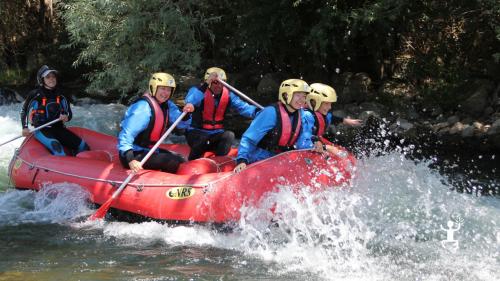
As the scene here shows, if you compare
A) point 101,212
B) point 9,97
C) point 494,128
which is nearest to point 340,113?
point 494,128

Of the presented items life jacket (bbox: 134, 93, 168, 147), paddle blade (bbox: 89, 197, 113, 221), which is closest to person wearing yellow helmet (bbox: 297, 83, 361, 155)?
life jacket (bbox: 134, 93, 168, 147)

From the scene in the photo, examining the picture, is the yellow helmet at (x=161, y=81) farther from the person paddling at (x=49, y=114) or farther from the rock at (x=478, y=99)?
the rock at (x=478, y=99)

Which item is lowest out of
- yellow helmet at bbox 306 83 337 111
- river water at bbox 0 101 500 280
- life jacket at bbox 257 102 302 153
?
river water at bbox 0 101 500 280

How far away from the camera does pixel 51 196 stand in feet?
23.6

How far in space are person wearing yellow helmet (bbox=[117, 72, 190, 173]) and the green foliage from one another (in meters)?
5.69

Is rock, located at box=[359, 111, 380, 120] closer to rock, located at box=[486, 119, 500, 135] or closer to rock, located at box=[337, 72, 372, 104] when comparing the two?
rock, located at box=[337, 72, 372, 104]

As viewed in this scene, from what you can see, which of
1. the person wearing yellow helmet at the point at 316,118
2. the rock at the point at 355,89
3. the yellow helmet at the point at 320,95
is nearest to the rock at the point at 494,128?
the rock at the point at 355,89

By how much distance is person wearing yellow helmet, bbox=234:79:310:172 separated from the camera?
6191 millimetres

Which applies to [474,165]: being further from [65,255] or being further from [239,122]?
[65,255]

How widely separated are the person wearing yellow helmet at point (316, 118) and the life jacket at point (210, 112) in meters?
1.16

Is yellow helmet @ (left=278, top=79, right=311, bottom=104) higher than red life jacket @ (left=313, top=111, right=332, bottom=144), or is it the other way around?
yellow helmet @ (left=278, top=79, right=311, bottom=104)

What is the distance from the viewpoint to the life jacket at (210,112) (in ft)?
24.6

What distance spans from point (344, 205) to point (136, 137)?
7.90 feet

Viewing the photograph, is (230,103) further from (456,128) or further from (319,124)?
(456,128)
